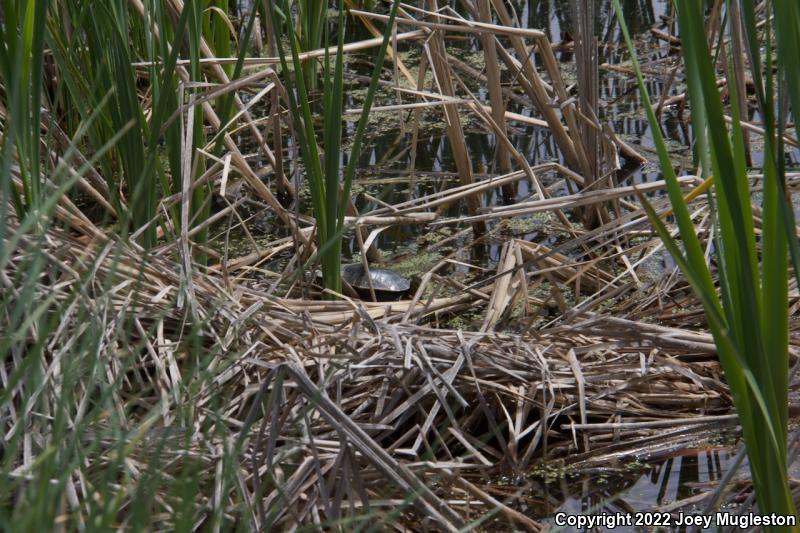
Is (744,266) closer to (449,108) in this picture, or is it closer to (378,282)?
(378,282)

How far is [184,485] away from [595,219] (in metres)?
2.43

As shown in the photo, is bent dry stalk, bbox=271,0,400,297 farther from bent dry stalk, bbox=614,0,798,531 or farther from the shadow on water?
bent dry stalk, bbox=614,0,798,531

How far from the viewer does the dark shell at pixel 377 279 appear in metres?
2.79

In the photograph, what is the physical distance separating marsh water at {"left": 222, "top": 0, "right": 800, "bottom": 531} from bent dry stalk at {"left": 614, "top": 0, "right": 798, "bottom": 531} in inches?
20.3

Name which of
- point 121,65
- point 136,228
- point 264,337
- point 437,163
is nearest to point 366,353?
point 264,337

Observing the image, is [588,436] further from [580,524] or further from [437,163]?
[437,163]

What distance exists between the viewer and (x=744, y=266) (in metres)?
1.22

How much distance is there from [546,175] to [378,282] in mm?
1088

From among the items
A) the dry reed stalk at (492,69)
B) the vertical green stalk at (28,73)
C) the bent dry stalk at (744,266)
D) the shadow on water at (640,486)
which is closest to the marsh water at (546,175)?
the shadow on water at (640,486)

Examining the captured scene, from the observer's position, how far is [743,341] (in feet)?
4.14

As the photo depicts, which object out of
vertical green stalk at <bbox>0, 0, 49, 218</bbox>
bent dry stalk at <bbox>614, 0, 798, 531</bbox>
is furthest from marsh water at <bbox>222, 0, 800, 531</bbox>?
vertical green stalk at <bbox>0, 0, 49, 218</bbox>

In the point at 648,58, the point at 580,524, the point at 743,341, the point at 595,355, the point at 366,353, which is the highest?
the point at 648,58

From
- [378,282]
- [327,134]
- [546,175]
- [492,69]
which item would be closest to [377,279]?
[378,282]

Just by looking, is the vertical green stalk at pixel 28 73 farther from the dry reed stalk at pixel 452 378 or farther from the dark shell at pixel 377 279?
the dark shell at pixel 377 279
